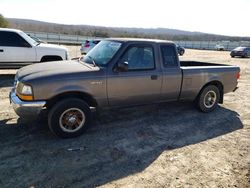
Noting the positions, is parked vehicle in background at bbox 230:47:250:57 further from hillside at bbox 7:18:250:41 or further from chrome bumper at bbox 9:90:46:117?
hillside at bbox 7:18:250:41

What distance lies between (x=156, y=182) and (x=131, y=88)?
2.11m

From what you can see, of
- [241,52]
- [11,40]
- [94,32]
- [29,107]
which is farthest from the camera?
[94,32]

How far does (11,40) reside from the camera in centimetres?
916

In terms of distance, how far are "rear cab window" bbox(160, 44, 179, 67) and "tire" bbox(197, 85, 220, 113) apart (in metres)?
1.25

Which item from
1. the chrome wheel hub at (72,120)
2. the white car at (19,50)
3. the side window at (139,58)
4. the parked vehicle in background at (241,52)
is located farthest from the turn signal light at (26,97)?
the parked vehicle in background at (241,52)

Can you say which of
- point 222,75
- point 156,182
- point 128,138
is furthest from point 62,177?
point 222,75

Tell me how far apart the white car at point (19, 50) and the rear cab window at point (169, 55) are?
560cm

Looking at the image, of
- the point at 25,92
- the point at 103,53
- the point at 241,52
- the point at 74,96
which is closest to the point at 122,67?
the point at 103,53

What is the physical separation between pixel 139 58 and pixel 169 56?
79 cm

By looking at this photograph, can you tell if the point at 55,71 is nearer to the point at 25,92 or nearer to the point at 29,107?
the point at 25,92

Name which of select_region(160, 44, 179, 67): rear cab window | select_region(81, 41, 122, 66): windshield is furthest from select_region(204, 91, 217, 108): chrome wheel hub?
select_region(81, 41, 122, 66): windshield

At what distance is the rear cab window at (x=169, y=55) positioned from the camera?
212 inches

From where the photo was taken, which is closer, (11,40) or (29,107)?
(29,107)

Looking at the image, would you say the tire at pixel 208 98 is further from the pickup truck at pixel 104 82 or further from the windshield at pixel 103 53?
the windshield at pixel 103 53
